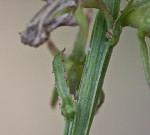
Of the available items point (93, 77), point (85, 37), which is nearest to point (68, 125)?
point (93, 77)

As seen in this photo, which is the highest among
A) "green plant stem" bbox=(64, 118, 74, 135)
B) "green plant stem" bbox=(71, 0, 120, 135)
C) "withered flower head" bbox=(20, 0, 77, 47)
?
"withered flower head" bbox=(20, 0, 77, 47)

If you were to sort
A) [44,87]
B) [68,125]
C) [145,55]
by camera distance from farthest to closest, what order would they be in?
1. [44,87]
2. [68,125]
3. [145,55]

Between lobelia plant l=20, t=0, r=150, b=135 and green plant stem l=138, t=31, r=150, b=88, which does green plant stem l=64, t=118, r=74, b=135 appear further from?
green plant stem l=138, t=31, r=150, b=88

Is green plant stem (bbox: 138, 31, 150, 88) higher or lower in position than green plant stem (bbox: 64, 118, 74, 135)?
higher

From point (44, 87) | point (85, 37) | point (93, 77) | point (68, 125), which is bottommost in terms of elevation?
point (68, 125)

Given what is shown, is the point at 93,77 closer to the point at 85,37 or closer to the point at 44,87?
the point at 85,37

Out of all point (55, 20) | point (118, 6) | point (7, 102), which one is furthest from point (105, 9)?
point (7, 102)

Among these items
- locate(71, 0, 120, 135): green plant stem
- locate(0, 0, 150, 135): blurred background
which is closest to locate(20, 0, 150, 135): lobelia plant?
locate(71, 0, 120, 135): green plant stem

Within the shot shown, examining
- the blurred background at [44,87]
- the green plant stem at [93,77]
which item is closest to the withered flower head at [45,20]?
the green plant stem at [93,77]
